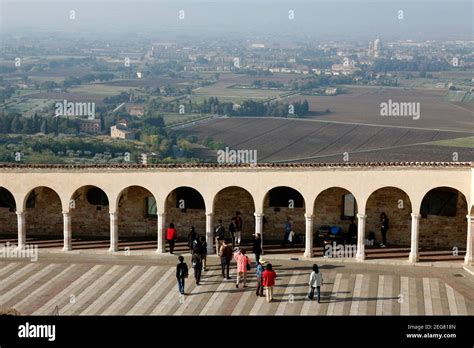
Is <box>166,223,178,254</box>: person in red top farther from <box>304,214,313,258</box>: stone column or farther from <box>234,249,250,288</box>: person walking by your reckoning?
<box>304,214,313,258</box>: stone column

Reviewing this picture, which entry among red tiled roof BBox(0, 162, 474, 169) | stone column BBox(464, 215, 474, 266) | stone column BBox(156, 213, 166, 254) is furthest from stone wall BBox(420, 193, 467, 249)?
stone column BBox(156, 213, 166, 254)

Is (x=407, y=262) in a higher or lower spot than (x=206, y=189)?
lower

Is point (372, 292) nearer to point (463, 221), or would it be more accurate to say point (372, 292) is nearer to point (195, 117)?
point (463, 221)

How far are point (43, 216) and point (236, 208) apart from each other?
8113mm

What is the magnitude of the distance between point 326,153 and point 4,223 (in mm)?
118792

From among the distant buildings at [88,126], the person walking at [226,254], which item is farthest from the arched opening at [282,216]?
the distant buildings at [88,126]

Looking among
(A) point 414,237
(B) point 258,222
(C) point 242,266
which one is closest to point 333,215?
(B) point 258,222

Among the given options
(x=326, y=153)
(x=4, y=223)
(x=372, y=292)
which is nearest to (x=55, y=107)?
(x=326, y=153)

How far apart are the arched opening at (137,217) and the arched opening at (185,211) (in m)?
0.80

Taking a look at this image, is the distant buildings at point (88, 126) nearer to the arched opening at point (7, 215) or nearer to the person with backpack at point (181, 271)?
the arched opening at point (7, 215)

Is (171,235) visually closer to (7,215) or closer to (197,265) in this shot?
(197,265)

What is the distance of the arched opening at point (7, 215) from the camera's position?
35625mm

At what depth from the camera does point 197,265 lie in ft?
91.7

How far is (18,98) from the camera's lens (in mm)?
190250
